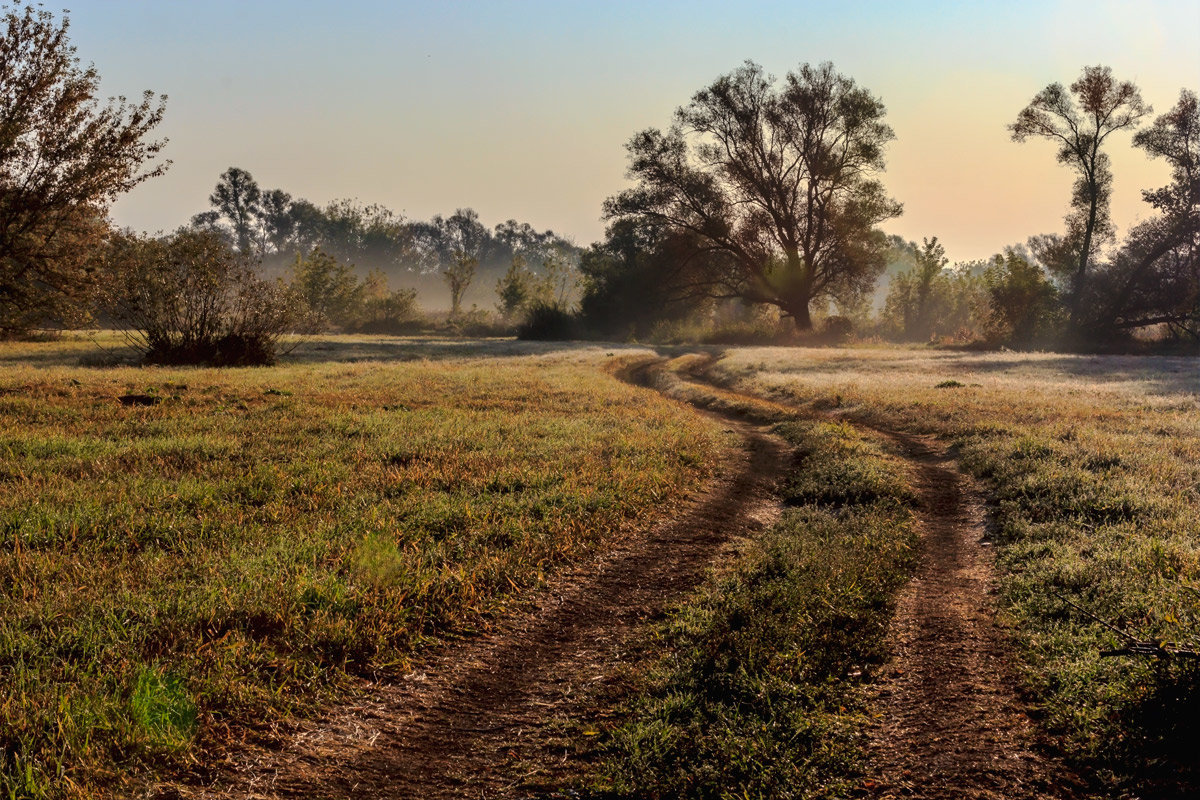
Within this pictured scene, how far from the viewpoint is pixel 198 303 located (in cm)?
2828

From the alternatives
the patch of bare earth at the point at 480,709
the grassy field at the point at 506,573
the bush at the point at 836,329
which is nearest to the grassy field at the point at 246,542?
the grassy field at the point at 506,573

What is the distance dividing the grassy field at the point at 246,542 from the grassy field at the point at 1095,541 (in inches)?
173

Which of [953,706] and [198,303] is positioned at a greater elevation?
[198,303]

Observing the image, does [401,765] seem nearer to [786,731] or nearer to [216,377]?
[786,731]

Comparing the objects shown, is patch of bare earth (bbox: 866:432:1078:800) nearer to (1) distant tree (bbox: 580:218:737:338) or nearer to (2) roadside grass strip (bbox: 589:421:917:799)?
(2) roadside grass strip (bbox: 589:421:917:799)

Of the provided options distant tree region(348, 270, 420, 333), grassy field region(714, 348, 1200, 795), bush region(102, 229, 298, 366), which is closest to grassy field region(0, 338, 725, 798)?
grassy field region(714, 348, 1200, 795)

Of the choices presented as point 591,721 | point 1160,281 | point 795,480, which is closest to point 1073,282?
point 1160,281

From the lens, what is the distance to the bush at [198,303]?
2686 centimetres

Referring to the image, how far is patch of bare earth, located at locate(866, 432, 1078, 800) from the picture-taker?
436 centimetres

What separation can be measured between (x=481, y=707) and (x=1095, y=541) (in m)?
6.87

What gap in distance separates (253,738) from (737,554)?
5415 mm

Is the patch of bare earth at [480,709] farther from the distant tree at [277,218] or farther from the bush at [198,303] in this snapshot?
the distant tree at [277,218]

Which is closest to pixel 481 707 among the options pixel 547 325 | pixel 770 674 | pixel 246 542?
pixel 770 674

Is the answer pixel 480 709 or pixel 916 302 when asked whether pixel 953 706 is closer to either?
pixel 480 709
